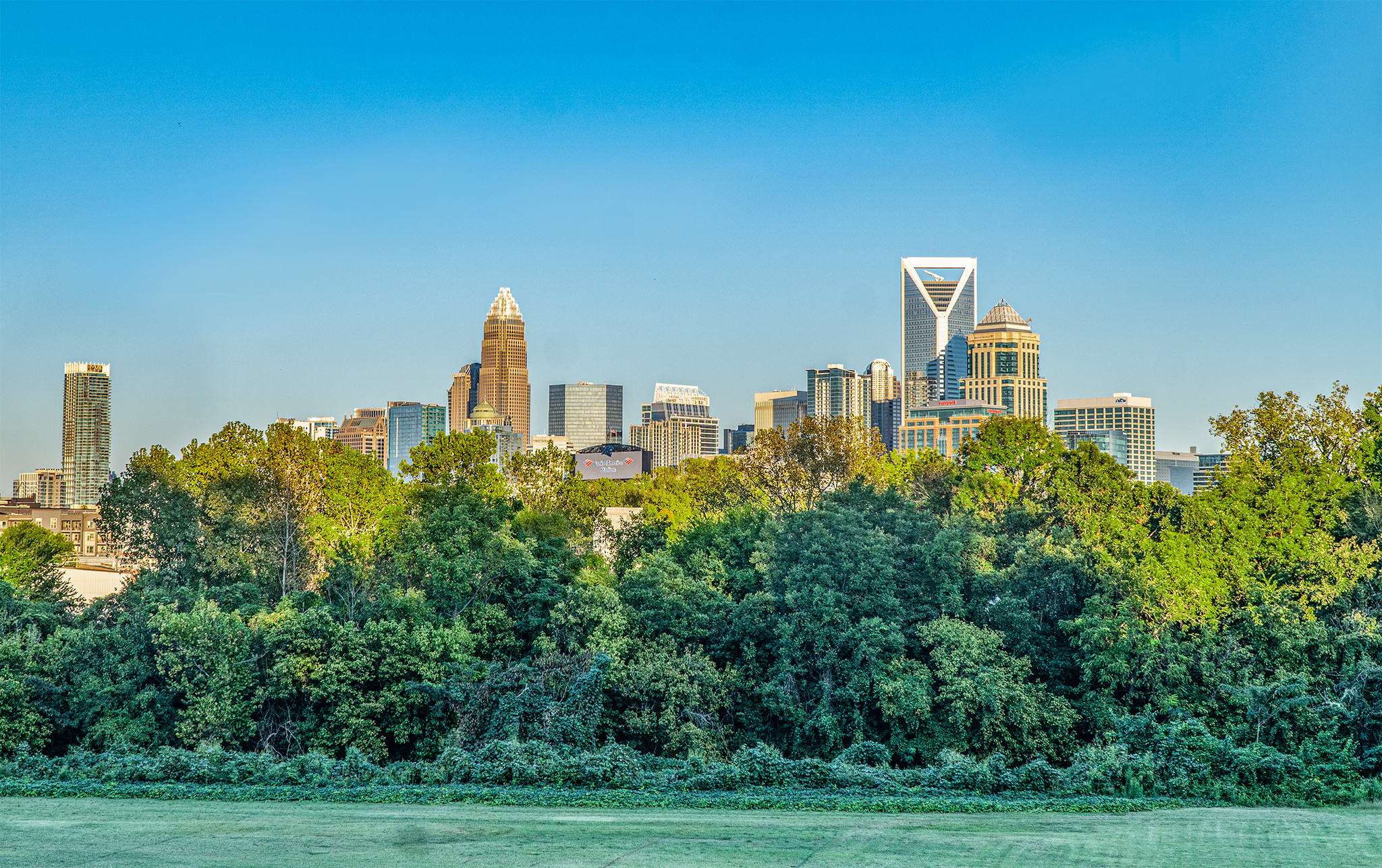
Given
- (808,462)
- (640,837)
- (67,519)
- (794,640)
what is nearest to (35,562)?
(808,462)

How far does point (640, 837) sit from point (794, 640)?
46.6 ft

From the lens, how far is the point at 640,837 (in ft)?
63.3

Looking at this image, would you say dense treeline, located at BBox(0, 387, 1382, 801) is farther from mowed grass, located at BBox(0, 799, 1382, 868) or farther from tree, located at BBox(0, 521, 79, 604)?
tree, located at BBox(0, 521, 79, 604)

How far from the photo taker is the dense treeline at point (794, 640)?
95.6 feet

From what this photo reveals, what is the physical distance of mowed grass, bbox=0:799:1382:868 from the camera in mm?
17578

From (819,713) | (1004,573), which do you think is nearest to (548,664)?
(819,713)

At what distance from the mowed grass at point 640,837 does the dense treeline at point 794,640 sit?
3.86 metres

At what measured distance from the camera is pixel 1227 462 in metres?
38.1

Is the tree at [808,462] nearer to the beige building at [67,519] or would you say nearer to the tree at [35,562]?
the tree at [35,562]

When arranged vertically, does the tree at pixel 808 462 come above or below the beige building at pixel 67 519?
above

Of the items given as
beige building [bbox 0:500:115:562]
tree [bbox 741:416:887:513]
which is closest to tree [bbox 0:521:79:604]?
tree [bbox 741:416:887:513]

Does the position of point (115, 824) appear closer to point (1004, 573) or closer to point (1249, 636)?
point (1004, 573)

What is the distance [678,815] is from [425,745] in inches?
457

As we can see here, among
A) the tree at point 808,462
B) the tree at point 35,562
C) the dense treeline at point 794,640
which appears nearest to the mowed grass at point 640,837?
the dense treeline at point 794,640
